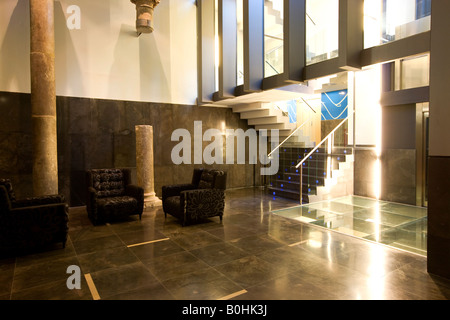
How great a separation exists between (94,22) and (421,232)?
8.32 metres

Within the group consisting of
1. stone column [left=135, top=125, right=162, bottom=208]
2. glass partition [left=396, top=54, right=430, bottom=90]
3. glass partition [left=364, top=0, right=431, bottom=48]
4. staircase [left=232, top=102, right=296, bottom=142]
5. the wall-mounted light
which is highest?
the wall-mounted light

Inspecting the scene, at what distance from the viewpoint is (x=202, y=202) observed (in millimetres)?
5445

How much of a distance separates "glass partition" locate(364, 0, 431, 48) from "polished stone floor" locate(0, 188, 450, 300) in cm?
366

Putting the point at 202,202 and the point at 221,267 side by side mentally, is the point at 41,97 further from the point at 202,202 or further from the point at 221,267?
the point at 221,267

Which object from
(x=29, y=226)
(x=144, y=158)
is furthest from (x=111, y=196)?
(x=29, y=226)

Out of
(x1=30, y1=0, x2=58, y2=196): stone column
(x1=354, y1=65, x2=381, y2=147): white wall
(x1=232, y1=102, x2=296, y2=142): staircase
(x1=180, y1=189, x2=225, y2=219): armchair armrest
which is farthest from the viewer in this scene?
(x1=232, y1=102, x2=296, y2=142): staircase

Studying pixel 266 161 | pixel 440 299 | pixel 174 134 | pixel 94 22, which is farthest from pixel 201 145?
pixel 440 299

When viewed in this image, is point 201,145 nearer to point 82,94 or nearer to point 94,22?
point 82,94

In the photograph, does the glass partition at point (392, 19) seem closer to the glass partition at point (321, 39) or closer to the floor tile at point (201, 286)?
the glass partition at point (321, 39)

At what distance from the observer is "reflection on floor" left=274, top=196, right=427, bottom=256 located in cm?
452

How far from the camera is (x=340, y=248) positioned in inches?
164

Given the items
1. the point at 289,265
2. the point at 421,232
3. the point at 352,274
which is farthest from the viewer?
the point at 421,232

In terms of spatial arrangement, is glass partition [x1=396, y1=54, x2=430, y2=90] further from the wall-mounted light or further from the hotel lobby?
the wall-mounted light

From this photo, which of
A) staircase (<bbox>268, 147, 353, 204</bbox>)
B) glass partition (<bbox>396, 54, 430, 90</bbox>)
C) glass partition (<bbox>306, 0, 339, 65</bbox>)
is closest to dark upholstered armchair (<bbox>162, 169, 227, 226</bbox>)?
staircase (<bbox>268, 147, 353, 204</bbox>)
